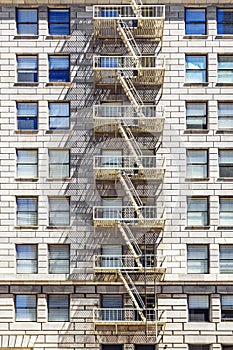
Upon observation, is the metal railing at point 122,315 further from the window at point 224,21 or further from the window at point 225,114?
the window at point 224,21

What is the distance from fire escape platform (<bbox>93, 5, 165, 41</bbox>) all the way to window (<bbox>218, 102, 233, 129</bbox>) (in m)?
4.87

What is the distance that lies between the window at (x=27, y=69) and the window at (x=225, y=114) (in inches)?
385

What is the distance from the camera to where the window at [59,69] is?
41.6m

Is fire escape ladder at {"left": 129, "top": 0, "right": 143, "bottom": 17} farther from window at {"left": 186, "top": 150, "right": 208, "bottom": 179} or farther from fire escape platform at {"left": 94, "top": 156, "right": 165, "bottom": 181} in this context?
window at {"left": 186, "top": 150, "right": 208, "bottom": 179}

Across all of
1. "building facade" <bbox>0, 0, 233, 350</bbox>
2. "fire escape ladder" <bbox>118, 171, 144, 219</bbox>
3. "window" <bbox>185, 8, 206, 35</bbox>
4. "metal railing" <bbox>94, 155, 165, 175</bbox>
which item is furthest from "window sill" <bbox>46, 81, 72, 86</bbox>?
"window" <bbox>185, 8, 206, 35</bbox>

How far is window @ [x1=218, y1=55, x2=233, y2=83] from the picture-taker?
136 feet

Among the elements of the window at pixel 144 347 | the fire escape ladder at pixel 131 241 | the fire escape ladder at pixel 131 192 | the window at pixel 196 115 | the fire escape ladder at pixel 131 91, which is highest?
the fire escape ladder at pixel 131 91

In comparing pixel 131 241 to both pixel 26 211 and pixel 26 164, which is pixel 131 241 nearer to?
pixel 26 211

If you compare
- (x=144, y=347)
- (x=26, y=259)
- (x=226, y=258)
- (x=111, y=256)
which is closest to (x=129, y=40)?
(x=111, y=256)

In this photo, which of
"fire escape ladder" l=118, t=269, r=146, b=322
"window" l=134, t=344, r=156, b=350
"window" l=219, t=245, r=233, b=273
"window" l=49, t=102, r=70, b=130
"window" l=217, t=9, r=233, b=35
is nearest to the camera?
"fire escape ladder" l=118, t=269, r=146, b=322

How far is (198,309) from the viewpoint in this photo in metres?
39.9

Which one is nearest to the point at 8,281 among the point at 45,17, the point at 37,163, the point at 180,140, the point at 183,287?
the point at 37,163

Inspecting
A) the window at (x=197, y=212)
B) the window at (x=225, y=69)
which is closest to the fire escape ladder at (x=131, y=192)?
the window at (x=197, y=212)

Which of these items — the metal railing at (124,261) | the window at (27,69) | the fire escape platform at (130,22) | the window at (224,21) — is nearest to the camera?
the metal railing at (124,261)
